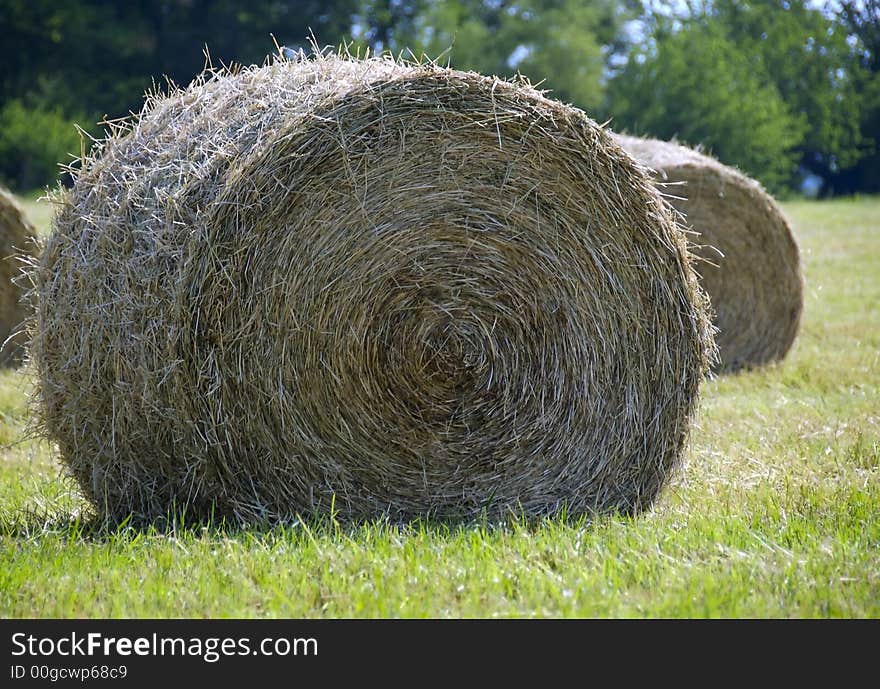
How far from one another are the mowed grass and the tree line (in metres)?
15.1

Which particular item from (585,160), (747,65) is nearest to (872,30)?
(747,65)

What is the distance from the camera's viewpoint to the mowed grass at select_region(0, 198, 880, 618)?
3238mm

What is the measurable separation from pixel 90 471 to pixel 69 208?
3.43 feet

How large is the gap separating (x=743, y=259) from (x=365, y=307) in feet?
16.1

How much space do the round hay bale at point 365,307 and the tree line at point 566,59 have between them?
1460 cm

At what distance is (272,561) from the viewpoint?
3607mm

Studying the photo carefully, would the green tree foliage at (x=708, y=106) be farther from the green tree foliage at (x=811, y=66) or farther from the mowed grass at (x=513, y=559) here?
the mowed grass at (x=513, y=559)

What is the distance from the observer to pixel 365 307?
443 centimetres

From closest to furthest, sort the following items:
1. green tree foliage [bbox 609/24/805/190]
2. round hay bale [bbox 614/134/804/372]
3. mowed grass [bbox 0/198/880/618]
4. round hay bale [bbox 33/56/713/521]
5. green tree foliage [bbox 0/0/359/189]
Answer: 1. mowed grass [bbox 0/198/880/618]
2. round hay bale [bbox 33/56/713/521]
3. round hay bale [bbox 614/134/804/372]
4. green tree foliage [bbox 0/0/359/189]
5. green tree foliage [bbox 609/24/805/190]

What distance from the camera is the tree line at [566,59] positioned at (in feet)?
91.6

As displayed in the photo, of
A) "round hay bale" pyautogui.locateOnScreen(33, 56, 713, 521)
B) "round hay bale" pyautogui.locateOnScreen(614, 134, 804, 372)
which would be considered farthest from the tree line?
"round hay bale" pyautogui.locateOnScreen(33, 56, 713, 521)

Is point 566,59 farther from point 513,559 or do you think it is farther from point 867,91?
point 513,559

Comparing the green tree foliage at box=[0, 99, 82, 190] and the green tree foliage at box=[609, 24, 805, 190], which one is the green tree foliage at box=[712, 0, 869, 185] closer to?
the green tree foliage at box=[609, 24, 805, 190]

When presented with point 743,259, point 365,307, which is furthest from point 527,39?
point 365,307
